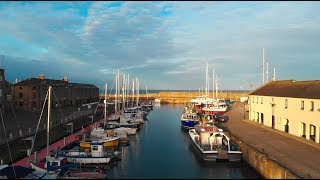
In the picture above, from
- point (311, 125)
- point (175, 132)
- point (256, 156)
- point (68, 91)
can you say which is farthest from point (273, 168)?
point (68, 91)

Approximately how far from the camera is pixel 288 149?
32000 mm

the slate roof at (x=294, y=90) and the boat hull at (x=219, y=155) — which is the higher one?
the slate roof at (x=294, y=90)

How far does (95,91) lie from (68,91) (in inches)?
1312

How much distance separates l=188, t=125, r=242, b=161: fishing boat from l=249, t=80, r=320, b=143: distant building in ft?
24.8

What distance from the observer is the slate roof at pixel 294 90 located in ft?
124

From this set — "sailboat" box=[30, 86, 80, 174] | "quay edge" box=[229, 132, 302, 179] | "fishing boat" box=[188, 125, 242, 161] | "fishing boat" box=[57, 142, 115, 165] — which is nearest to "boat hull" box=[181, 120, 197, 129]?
"fishing boat" box=[188, 125, 242, 161]

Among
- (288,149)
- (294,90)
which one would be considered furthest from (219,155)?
(294,90)

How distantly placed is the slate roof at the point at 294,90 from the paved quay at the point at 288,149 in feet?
15.0

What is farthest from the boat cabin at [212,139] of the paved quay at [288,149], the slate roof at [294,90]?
the slate roof at [294,90]

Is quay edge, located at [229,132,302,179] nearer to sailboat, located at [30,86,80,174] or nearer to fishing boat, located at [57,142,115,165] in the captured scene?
fishing boat, located at [57,142,115,165]

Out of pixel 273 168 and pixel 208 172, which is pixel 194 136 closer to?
pixel 208 172

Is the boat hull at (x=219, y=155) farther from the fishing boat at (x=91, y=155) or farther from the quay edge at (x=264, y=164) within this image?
the fishing boat at (x=91, y=155)

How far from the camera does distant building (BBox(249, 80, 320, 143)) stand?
118 feet

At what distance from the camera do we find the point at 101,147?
114 ft
